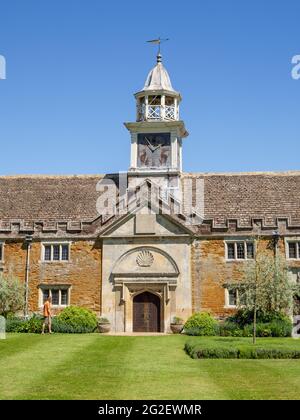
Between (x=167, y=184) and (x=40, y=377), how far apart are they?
84.3 ft

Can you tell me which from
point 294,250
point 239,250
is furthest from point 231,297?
point 294,250

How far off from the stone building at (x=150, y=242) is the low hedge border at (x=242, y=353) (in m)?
14.8

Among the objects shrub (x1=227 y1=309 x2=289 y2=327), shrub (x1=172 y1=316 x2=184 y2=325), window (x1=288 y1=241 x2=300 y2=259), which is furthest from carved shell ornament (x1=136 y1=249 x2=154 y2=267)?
window (x1=288 y1=241 x2=300 y2=259)

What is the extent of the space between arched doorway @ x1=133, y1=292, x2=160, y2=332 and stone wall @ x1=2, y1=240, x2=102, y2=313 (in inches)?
91.1

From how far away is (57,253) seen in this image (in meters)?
37.4

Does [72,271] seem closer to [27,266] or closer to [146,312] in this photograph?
[27,266]

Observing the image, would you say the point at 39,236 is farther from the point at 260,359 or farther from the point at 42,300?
the point at 260,359

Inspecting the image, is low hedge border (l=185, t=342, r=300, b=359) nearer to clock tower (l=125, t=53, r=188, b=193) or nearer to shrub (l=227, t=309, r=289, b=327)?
shrub (l=227, t=309, r=289, b=327)

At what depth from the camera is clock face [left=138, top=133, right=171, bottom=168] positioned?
40.8 meters

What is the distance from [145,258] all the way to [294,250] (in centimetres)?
889

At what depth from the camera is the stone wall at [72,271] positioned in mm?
36594
